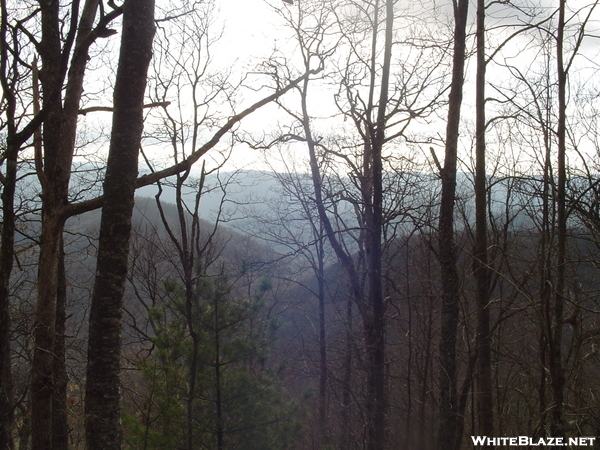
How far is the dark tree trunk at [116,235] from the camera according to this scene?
2822mm

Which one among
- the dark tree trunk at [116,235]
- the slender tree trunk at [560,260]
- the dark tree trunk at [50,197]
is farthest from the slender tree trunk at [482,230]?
the dark tree trunk at [50,197]

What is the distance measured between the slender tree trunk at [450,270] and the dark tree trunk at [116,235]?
3.82 metres

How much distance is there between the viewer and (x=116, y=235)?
9.82ft

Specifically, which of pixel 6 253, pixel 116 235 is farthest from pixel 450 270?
pixel 6 253

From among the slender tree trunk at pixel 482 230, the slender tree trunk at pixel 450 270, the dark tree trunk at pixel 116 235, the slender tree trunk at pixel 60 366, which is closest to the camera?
the dark tree trunk at pixel 116 235

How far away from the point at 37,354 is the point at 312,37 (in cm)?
822

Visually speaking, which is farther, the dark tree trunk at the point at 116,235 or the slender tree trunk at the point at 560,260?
the slender tree trunk at the point at 560,260

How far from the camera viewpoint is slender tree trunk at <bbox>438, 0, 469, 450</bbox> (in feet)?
17.2

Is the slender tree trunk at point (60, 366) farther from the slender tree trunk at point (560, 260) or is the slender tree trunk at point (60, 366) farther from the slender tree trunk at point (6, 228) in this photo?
the slender tree trunk at point (560, 260)

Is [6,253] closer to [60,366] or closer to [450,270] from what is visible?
[60,366]

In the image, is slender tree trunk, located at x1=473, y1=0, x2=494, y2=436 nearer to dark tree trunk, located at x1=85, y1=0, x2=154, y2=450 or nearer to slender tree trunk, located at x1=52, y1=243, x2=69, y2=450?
dark tree trunk, located at x1=85, y1=0, x2=154, y2=450

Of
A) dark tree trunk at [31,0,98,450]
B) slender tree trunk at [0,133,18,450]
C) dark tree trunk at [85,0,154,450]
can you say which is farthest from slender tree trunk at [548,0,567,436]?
slender tree trunk at [0,133,18,450]

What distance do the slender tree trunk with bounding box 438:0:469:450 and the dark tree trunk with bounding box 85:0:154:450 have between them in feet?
12.5

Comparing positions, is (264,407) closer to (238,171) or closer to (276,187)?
(238,171)
